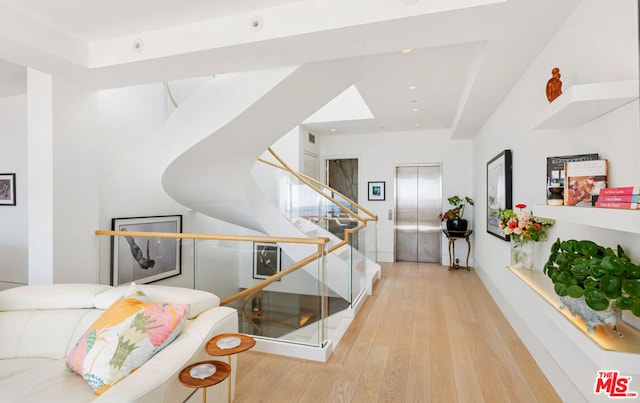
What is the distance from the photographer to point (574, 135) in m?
2.16

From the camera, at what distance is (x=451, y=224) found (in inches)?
256

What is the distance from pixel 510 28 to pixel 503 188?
2.14 meters

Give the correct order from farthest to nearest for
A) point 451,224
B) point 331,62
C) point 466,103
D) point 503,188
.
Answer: point 451,224 < point 466,103 < point 503,188 < point 331,62

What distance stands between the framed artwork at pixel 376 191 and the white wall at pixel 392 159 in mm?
94

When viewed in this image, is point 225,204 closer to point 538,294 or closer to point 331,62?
point 331,62

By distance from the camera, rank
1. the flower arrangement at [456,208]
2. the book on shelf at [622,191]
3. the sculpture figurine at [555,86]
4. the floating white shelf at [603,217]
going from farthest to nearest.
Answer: the flower arrangement at [456,208] → the sculpture figurine at [555,86] → the book on shelf at [622,191] → the floating white shelf at [603,217]

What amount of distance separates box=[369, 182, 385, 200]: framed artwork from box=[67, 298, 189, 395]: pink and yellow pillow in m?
5.93

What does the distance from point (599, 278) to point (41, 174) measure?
14.0 feet

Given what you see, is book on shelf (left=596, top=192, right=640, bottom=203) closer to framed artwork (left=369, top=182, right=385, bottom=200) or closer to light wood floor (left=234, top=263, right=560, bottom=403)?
light wood floor (left=234, top=263, right=560, bottom=403)

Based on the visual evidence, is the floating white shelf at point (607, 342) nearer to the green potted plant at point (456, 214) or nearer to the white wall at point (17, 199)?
the green potted plant at point (456, 214)

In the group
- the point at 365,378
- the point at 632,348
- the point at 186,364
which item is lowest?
the point at 365,378

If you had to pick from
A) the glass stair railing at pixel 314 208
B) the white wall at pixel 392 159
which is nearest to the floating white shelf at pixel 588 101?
the glass stair railing at pixel 314 208

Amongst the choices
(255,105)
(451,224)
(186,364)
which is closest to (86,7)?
(255,105)

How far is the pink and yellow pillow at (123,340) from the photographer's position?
167 cm
